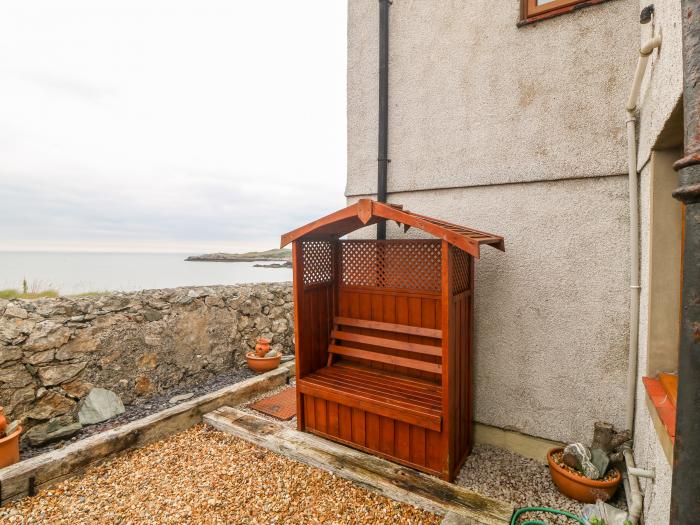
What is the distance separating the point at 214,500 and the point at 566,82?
454 centimetres

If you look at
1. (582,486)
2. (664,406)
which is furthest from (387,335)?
(664,406)

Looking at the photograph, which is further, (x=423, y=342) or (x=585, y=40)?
(x=423, y=342)

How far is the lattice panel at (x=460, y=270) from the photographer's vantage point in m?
3.05

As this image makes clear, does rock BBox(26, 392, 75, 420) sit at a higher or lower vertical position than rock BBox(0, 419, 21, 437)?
lower

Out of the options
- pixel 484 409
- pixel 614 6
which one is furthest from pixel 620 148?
pixel 484 409

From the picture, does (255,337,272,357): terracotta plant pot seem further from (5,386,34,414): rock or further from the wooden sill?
the wooden sill

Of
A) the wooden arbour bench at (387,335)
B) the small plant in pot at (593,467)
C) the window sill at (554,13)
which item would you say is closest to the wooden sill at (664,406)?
the small plant in pot at (593,467)

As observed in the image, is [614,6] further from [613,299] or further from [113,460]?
[113,460]

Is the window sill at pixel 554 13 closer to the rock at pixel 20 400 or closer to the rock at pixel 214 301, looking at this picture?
the rock at pixel 214 301

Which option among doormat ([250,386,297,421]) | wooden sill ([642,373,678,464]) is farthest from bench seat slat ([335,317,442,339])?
wooden sill ([642,373,678,464])

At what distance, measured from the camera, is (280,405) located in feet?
14.5

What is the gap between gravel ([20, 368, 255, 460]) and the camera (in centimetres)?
342

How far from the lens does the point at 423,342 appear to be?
3.56m

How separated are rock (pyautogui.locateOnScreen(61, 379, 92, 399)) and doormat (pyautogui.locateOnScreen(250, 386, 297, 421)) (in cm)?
181
